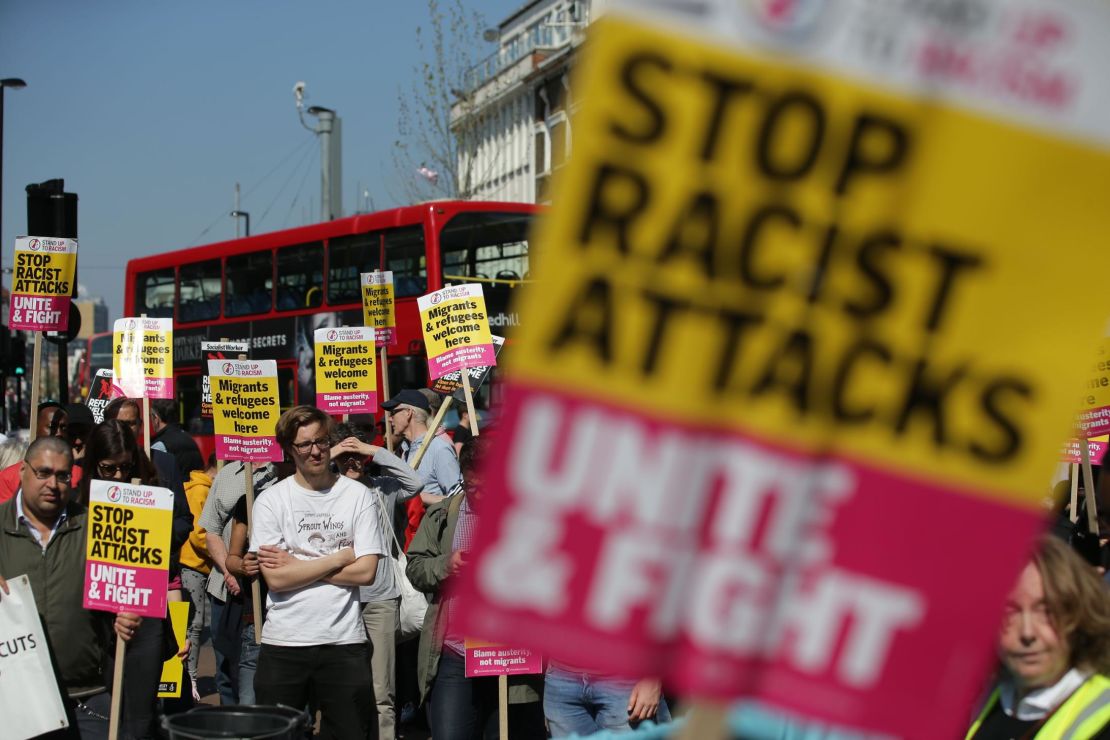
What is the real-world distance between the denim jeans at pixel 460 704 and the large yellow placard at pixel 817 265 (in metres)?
4.39

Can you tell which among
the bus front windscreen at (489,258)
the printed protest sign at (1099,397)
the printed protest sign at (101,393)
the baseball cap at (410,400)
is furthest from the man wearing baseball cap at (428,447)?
the bus front windscreen at (489,258)

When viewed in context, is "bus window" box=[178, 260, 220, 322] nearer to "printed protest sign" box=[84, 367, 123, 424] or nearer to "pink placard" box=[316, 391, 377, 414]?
"printed protest sign" box=[84, 367, 123, 424]

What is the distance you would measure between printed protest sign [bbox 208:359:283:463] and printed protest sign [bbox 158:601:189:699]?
1184mm

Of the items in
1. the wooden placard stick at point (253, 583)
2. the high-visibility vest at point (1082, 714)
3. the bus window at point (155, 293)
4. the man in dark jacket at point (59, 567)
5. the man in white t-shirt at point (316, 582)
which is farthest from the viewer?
the bus window at point (155, 293)

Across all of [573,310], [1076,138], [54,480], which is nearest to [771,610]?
[573,310]

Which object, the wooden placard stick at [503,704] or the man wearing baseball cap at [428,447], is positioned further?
the man wearing baseball cap at [428,447]

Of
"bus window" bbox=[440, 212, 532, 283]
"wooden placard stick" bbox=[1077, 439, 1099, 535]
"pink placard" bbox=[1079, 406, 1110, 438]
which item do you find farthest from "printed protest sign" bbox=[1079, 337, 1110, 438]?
"bus window" bbox=[440, 212, 532, 283]

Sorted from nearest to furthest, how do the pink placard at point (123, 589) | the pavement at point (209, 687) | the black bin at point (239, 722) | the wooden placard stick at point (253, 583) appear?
1. the black bin at point (239, 722)
2. the pink placard at point (123, 589)
3. the wooden placard stick at point (253, 583)
4. the pavement at point (209, 687)

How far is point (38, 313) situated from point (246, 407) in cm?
230

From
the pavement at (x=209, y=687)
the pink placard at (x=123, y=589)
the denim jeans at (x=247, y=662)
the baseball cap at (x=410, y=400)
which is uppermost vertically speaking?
the baseball cap at (x=410, y=400)

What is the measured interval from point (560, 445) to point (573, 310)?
0.17 metres

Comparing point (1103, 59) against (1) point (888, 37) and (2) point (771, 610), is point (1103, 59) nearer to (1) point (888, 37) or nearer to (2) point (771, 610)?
(1) point (888, 37)

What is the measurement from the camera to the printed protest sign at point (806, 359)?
1.82 meters

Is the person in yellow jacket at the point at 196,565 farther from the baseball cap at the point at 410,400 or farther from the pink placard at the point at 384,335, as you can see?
the pink placard at the point at 384,335
